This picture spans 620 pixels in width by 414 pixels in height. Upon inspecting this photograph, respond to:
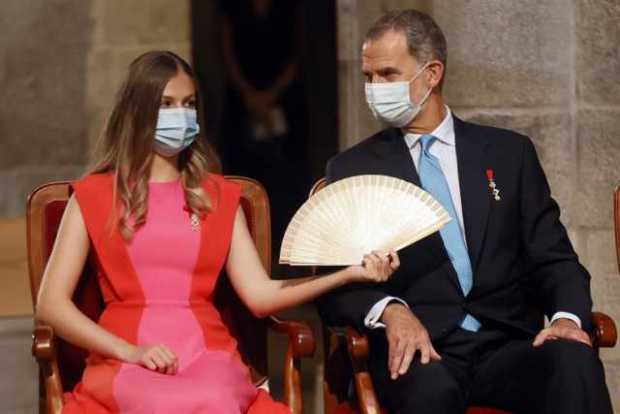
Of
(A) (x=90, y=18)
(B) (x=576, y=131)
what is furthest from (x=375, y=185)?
(A) (x=90, y=18)

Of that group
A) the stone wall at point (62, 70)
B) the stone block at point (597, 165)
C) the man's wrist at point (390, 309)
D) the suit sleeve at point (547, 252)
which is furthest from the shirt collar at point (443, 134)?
the stone wall at point (62, 70)

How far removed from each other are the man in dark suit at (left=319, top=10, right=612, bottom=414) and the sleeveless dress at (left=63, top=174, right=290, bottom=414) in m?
0.37

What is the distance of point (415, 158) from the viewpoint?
635 cm

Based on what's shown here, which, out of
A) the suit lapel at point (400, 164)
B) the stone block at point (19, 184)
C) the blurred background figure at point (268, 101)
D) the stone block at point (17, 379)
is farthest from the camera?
the blurred background figure at point (268, 101)

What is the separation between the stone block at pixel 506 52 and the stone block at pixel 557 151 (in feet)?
0.21

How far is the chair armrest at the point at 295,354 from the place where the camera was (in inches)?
234

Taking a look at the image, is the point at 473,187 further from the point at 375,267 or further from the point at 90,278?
the point at 90,278

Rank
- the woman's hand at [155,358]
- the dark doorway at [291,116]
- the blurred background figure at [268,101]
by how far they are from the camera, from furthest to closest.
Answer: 1. the dark doorway at [291,116]
2. the blurred background figure at [268,101]
3. the woman's hand at [155,358]

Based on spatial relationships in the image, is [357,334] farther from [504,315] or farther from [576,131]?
[576,131]

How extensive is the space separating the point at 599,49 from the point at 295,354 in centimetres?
210

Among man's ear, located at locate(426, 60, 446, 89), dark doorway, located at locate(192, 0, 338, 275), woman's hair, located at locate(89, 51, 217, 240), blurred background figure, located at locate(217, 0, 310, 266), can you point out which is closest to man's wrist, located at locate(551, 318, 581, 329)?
man's ear, located at locate(426, 60, 446, 89)

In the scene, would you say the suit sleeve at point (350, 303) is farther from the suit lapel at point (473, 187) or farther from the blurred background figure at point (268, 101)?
the blurred background figure at point (268, 101)

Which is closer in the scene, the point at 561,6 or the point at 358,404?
the point at 358,404

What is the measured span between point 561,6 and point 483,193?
4.74 ft
